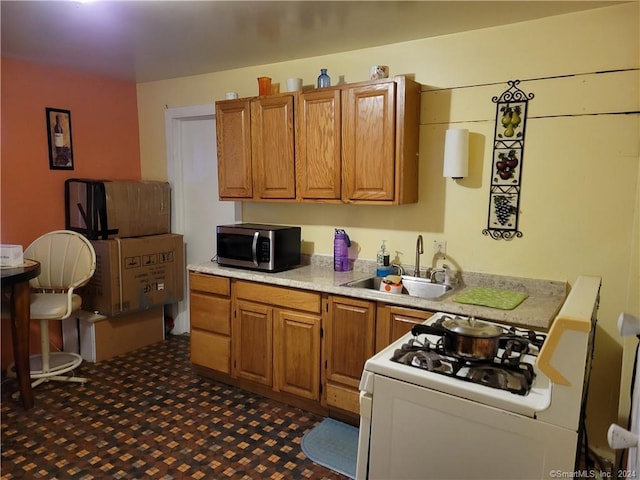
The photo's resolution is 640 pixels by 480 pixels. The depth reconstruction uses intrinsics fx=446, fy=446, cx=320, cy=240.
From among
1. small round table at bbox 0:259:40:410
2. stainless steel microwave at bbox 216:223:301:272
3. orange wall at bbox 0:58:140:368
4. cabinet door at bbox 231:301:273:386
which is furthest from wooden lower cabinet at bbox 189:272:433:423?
orange wall at bbox 0:58:140:368

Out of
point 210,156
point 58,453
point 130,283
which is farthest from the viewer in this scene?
point 210,156

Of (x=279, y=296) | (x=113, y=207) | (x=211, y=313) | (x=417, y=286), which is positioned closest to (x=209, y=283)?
(x=211, y=313)

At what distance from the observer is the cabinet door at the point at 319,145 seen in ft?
9.24

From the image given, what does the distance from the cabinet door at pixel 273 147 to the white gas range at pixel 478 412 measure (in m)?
1.75

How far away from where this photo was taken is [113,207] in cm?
357

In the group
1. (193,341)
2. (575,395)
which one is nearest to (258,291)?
(193,341)

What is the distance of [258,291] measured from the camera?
2.91m

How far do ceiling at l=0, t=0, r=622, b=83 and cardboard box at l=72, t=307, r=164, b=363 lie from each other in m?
2.02

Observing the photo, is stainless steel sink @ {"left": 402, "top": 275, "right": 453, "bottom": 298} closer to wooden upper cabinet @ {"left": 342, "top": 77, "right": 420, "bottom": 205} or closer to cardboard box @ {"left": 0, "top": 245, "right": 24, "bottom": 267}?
wooden upper cabinet @ {"left": 342, "top": 77, "right": 420, "bottom": 205}

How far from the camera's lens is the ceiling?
7.35 feet

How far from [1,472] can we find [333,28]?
292cm

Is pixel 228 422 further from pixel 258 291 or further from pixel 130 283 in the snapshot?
pixel 130 283

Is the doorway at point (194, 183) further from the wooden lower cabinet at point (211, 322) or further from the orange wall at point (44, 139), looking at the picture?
the wooden lower cabinet at point (211, 322)

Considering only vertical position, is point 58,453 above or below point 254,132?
below
